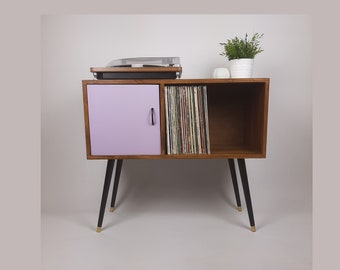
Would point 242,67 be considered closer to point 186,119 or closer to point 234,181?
point 186,119

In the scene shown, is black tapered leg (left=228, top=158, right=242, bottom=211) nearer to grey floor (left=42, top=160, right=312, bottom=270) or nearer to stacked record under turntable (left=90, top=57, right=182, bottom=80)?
grey floor (left=42, top=160, right=312, bottom=270)

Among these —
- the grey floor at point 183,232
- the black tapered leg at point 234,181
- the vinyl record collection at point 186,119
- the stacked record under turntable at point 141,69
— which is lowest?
the grey floor at point 183,232

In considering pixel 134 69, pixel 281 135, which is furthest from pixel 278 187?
pixel 134 69

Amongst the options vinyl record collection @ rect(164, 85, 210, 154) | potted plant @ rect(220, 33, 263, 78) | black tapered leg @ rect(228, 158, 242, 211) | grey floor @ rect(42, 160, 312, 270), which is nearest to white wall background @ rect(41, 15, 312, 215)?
grey floor @ rect(42, 160, 312, 270)

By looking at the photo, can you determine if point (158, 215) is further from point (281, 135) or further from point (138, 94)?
point (281, 135)

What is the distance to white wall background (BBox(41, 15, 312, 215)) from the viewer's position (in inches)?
76.2

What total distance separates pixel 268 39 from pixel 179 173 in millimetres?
957

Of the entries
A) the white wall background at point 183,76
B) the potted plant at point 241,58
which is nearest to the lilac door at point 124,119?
the potted plant at point 241,58

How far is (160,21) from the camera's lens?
6.36 feet

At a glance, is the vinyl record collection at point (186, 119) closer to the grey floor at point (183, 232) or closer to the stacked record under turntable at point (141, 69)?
the stacked record under turntable at point (141, 69)

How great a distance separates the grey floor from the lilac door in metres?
0.39

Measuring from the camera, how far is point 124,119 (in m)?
1.46

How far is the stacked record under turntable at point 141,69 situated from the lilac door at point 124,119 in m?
0.06

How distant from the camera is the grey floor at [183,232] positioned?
1196 mm
